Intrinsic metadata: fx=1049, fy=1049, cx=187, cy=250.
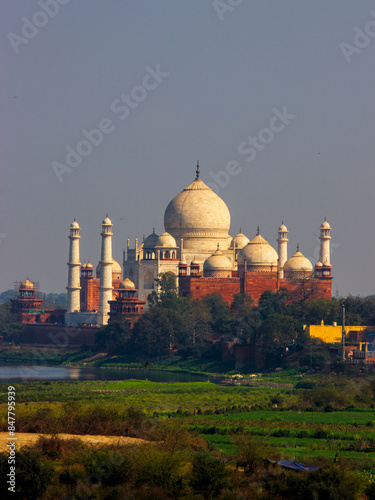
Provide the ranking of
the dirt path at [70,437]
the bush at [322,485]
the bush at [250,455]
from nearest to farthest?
the bush at [322,485], the bush at [250,455], the dirt path at [70,437]

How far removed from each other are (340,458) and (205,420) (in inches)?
360

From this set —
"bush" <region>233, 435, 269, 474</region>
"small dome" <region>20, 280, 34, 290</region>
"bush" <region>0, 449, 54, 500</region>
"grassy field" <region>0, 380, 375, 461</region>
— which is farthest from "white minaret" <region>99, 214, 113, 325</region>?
"bush" <region>0, 449, 54, 500</region>

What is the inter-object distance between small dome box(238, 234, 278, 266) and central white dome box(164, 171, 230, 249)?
11.1ft

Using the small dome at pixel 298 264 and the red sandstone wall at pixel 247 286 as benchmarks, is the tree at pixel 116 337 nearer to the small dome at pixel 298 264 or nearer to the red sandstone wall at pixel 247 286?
the red sandstone wall at pixel 247 286

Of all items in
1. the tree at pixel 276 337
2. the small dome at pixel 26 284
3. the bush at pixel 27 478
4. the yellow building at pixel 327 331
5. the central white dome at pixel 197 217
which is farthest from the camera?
the small dome at pixel 26 284

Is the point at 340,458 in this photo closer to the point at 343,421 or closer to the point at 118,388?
the point at 343,421

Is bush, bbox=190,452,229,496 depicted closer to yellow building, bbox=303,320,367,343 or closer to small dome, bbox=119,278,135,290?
yellow building, bbox=303,320,367,343

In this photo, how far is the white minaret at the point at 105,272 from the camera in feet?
217

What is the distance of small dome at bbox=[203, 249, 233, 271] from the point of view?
66500 mm

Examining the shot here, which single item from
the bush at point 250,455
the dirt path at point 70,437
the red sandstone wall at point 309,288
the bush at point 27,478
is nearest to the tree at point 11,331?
the red sandstone wall at point 309,288

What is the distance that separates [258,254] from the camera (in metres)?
67.1

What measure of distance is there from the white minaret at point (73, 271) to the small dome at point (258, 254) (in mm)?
10737

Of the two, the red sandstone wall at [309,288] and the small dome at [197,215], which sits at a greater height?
Answer: the small dome at [197,215]

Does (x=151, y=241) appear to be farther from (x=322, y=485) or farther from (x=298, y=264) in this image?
(x=322, y=485)
